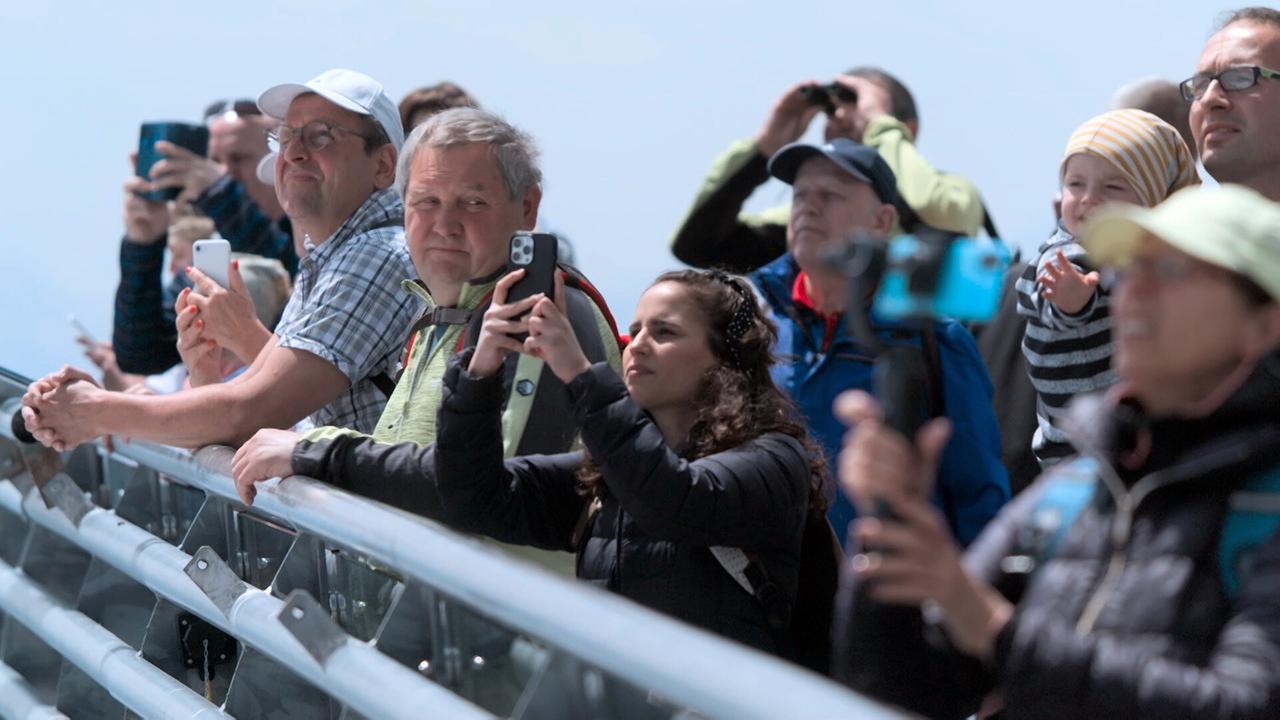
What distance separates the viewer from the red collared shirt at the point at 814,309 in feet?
13.2

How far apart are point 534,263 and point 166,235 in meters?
3.01

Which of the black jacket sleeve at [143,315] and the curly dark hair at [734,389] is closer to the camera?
the curly dark hair at [734,389]

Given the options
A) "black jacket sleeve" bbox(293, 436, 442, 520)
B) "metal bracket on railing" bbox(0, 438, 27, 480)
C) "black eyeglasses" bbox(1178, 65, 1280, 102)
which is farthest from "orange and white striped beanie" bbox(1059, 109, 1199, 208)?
"metal bracket on railing" bbox(0, 438, 27, 480)

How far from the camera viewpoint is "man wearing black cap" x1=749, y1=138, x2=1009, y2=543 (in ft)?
11.9

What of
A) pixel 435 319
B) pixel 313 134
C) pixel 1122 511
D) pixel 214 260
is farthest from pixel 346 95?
pixel 1122 511

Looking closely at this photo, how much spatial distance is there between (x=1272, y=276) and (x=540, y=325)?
1.42 meters

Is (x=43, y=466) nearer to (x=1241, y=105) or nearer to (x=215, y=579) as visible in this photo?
(x=215, y=579)

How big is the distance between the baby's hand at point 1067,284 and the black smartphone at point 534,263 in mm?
967

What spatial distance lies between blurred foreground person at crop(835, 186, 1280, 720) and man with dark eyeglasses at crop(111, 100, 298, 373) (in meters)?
4.16

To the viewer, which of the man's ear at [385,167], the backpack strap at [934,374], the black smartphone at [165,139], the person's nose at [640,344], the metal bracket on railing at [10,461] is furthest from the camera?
the black smartphone at [165,139]

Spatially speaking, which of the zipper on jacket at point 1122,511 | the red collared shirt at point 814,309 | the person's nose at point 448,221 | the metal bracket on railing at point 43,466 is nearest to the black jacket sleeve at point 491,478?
the person's nose at point 448,221

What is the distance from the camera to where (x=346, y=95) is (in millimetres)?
4367

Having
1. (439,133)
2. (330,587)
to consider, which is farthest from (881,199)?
(330,587)

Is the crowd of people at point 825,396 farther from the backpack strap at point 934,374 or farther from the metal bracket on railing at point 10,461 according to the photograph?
the metal bracket on railing at point 10,461
